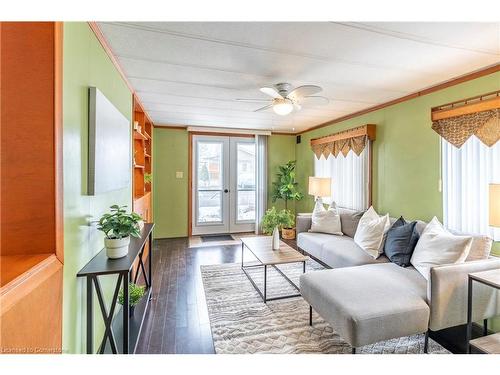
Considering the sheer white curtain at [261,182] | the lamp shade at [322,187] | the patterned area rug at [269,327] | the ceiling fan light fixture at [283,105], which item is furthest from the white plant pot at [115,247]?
the sheer white curtain at [261,182]

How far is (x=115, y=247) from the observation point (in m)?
1.54

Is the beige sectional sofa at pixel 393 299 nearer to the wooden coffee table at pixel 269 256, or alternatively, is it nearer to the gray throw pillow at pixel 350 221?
the wooden coffee table at pixel 269 256

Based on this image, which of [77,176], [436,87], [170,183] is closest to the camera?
[77,176]

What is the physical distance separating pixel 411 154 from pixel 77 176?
3.32 m

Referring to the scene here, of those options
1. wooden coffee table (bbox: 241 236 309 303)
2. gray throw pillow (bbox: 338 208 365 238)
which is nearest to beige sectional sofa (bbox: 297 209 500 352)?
wooden coffee table (bbox: 241 236 309 303)

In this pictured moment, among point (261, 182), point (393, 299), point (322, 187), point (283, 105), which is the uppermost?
point (283, 105)

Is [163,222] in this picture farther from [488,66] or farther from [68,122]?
[488,66]

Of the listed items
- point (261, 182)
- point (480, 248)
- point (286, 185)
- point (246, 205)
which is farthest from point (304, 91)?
point (246, 205)

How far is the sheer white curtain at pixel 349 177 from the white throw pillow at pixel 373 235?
81 centimetres

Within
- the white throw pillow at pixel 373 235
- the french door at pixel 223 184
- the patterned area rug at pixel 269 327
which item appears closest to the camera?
the patterned area rug at pixel 269 327

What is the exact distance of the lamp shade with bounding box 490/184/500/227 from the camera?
1.60m

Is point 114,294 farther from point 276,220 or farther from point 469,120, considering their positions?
point 469,120

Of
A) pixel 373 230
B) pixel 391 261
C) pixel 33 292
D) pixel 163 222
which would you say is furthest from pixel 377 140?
pixel 163 222

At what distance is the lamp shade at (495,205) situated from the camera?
1597 millimetres
